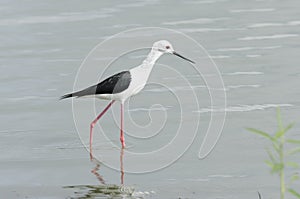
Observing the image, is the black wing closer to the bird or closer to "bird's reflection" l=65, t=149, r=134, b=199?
the bird

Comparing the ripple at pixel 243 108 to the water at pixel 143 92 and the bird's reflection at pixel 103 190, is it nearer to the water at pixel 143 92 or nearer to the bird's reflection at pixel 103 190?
the water at pixel 143 92

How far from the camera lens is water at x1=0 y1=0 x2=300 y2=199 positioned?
7.56 m

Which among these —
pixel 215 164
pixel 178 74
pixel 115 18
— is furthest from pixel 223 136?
pixel 115 18

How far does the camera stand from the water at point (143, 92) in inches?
298

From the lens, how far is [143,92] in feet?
35.9

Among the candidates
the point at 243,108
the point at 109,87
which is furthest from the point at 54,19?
the point at 109,87

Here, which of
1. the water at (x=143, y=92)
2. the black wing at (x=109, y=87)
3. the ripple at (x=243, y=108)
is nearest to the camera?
the water at (x=143, y=92)

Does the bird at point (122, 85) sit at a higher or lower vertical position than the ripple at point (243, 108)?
higher

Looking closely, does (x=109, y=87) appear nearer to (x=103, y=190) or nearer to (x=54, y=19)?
(x=103, y=190)

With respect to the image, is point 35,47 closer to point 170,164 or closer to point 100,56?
point 100,56

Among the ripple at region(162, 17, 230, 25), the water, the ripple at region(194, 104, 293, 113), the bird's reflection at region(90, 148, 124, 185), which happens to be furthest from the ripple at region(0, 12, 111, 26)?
the bird's reflection at region(90, 148, 124, 185)

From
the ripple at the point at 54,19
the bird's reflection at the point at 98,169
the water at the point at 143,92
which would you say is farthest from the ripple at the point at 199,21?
the bird's reflection at the point at 98,169

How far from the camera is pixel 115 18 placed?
50.7 ft

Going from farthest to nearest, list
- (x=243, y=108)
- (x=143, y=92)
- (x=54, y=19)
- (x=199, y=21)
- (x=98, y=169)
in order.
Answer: (x=54, y=19) → (x=199, y=21) → (x=143, y=92) → (x=243, y=108) → (x=98, y=169)
